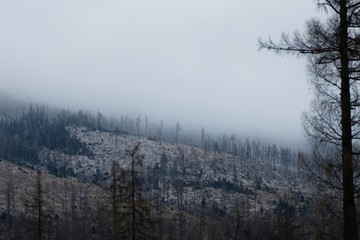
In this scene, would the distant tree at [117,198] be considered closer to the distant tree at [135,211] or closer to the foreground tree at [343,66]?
the distant tree at [135,211]

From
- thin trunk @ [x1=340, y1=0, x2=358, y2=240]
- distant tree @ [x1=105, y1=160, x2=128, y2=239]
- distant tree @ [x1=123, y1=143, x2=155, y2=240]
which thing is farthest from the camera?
distant tree @ [x1=105, y1=160, x2=128, y2=239]

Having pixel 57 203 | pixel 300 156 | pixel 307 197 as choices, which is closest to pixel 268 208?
pixel 307 197

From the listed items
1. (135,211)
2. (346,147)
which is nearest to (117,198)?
(135,211)

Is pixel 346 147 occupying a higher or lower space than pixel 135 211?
higher

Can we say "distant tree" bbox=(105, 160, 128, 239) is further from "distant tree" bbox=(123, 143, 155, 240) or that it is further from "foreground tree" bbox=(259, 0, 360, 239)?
"foreground tree" bbox=(259, 0, 360, 239)

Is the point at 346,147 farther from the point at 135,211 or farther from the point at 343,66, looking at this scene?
the point at 135,211

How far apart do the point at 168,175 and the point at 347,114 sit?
189 metres

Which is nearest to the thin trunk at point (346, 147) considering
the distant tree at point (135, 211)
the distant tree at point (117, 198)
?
the distant tree at point (135, 211)

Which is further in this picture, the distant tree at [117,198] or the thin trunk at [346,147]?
the distant tree at [117,198]

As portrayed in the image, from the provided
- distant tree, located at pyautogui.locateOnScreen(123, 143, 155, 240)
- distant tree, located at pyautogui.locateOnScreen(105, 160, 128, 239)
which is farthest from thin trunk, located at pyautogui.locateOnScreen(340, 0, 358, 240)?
distant tree, located at pyautogui.locateOnScreen(105, 160, 128, 239)

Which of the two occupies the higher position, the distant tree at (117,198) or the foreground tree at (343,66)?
the foreground tree at (343,66)

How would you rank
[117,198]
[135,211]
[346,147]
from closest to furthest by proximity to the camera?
1. [346,147]
2. [135,211]
3. [117,198]

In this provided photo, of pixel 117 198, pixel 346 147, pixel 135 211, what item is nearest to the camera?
pixel 346 147

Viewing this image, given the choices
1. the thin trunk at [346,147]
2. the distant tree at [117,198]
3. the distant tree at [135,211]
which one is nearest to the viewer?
the thin trunk at [346,147]
